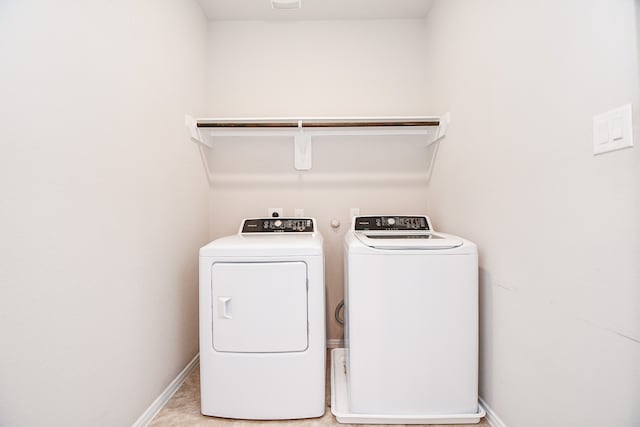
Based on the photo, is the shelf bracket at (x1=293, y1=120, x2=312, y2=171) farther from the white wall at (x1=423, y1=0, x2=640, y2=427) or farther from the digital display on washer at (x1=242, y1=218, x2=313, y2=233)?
the white wall at (x1=423, y1=0, x2=640, y2=427)

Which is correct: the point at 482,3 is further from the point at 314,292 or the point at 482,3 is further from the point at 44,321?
the point at 44,321

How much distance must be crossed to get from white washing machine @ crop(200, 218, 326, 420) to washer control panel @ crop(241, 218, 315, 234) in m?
0.56

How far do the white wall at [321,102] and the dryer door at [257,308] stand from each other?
0.95 m

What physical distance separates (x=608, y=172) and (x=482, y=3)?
1.15 m

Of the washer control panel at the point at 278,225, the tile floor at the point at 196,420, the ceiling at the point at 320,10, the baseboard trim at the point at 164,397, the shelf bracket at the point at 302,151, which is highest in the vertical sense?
the ceiling at the point at 320,10

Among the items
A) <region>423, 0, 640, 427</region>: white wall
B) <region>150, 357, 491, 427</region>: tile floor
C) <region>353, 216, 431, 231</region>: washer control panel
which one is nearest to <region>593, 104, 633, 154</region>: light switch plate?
<region>423, 0, 640, 427</region>: white wall

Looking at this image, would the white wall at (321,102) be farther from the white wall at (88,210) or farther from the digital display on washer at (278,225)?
the white wall at (88,210)

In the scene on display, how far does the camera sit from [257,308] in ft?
5.11

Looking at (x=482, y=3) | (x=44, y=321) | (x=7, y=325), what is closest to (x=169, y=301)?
(x=44, y=321)

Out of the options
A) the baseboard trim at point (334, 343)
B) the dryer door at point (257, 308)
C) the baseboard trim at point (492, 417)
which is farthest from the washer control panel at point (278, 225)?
the baseboard trim at point (492, 417)

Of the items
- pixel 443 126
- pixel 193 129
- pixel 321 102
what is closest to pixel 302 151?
pixel 321 102

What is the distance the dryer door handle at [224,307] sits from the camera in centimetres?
155

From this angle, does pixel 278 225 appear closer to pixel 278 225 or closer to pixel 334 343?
pixel 278 225

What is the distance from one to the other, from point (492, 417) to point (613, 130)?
55.4 inches
